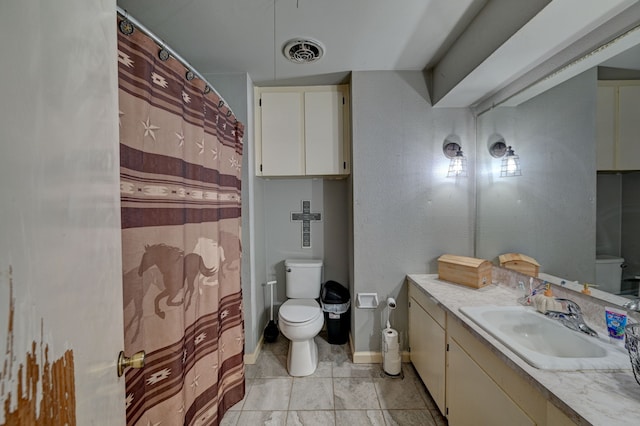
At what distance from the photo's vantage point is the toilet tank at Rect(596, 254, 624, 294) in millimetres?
1095

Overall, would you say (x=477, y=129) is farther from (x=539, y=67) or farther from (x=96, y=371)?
(x=96, y=371)

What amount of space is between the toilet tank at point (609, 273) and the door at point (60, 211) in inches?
74.4

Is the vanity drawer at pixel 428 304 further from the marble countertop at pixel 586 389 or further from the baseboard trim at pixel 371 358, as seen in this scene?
the baseboard trim at pixel 371 358

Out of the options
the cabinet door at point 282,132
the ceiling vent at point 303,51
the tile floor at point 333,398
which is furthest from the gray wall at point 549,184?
the cabinet door at point 282,132

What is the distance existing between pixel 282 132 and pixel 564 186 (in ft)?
6.50

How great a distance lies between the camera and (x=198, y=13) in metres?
1.44

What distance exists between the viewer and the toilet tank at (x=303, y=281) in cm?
233

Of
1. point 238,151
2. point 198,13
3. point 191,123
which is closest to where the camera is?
point 191,123

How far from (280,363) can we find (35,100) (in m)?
2.19

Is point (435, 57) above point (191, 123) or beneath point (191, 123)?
above

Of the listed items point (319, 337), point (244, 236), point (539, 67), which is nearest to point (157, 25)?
point (244, 236)

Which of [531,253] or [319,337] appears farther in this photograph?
[319,337]

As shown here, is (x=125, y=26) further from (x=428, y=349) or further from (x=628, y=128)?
(x=428, y=349)

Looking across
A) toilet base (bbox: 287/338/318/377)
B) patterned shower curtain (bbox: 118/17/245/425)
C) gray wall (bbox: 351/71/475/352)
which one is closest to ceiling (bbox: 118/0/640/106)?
gray wall (bbox: 351/71/475/352)
